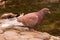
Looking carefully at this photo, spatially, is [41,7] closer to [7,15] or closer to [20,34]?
[7,15]

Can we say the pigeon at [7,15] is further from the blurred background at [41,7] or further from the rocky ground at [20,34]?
the rocky ground at [20,34]

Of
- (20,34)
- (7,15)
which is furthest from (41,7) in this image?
(20,34)

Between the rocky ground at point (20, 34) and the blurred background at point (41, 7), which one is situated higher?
the blurred background at point (41, 7)

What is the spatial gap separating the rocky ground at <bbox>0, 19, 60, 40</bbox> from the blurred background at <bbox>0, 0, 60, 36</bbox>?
2.30ft

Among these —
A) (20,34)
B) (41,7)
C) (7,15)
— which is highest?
(41,7)

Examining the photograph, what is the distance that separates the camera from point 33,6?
11016 mm

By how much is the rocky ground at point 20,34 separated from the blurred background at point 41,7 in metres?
0.70

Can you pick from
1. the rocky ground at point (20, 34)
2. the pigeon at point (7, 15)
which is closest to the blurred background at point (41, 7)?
the pigeon at point (7, 15)

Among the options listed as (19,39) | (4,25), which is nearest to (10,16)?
(4,25)

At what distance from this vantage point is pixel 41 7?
10.9 metres

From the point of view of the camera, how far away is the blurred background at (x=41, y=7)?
9047 mm

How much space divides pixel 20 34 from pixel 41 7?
310 cm

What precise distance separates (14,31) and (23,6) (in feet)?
9.58

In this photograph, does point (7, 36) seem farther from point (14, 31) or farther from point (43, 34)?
point (43, 34)
